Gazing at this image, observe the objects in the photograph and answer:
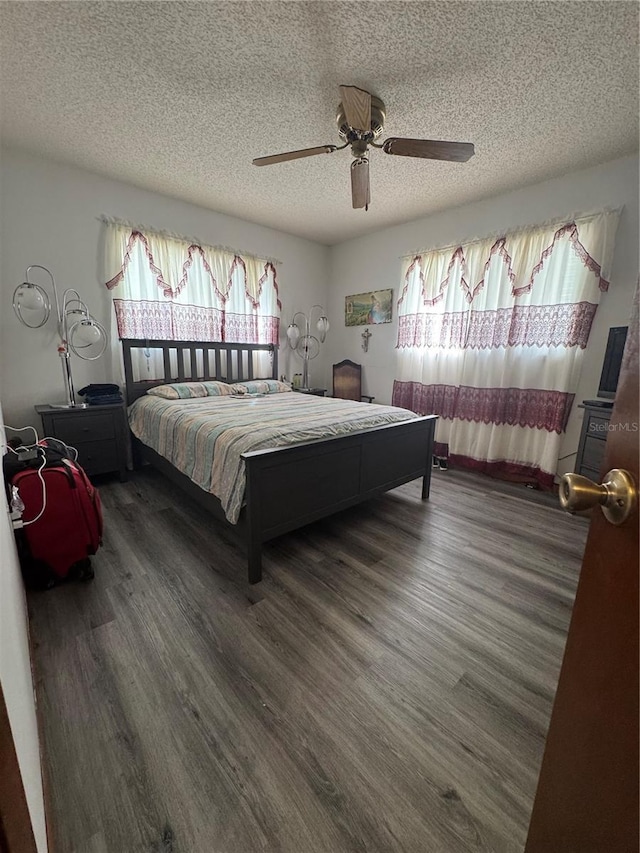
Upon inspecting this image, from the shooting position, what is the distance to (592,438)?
2.50 m

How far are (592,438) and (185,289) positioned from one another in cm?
387

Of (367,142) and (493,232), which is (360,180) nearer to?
(367,142)

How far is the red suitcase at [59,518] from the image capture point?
1.63 m

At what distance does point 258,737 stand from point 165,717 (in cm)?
33

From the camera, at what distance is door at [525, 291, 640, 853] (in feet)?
1.35

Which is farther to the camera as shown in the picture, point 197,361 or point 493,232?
point 197,361

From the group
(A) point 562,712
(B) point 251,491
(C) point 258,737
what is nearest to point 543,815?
(A) point 562,712

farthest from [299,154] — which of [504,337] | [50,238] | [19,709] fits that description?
[19,709]

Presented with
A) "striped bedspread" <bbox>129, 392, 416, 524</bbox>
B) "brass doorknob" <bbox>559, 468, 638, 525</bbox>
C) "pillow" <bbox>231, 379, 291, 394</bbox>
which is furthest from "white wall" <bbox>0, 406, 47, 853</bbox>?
"pillow" <bbox>231, 379, 291, 394</bbox>

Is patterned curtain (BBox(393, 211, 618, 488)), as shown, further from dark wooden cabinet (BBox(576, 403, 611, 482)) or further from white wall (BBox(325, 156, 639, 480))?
dark wooden cabinet (BBox(576, 403, 611, 482))

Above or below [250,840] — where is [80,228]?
above

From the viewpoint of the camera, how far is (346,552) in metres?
2.09

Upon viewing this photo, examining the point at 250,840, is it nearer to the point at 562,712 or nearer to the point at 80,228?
the point at 562,712

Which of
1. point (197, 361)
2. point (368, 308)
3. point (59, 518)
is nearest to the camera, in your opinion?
point (59, 518)
